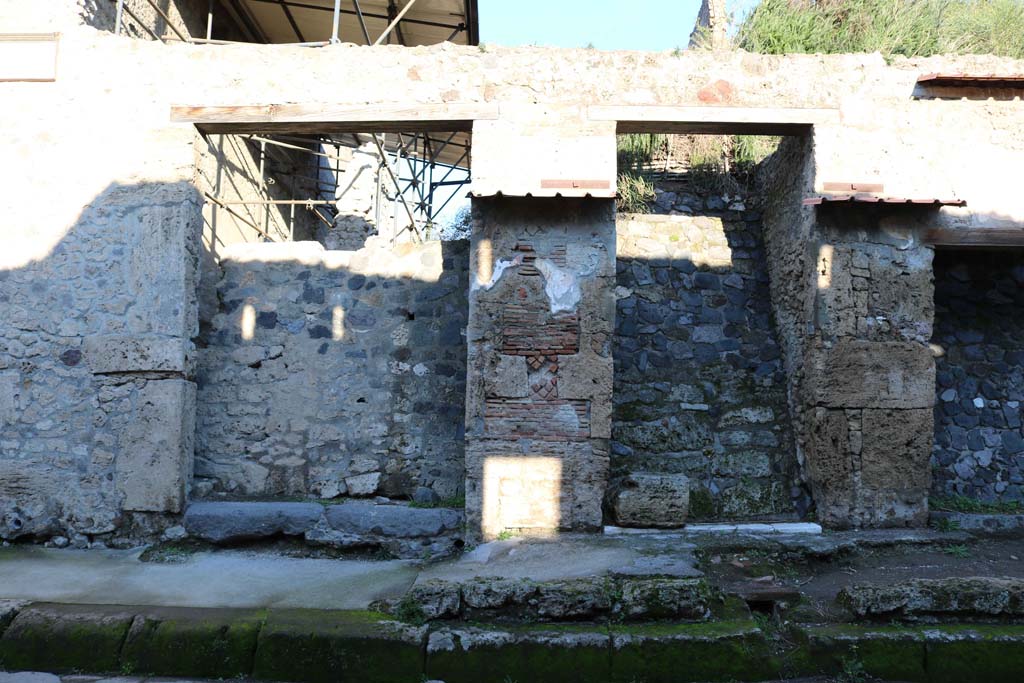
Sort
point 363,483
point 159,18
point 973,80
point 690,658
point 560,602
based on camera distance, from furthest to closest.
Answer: point 159,18 → point 363,483 → point 973,80 → point 560,602 → point 690,658

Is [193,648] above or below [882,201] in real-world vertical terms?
below

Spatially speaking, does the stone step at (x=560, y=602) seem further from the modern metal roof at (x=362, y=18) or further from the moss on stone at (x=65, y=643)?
the modern metal roof at (x=362, y=18)

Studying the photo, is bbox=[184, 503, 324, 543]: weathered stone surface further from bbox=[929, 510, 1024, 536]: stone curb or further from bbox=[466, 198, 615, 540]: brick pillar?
bbox=[929, 510, 1024, 536]: stone curb

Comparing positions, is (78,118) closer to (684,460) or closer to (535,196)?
(535,196)

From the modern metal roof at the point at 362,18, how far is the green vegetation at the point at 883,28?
3440 mm

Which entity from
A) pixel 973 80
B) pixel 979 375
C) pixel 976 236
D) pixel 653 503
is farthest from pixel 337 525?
pixel 973 80

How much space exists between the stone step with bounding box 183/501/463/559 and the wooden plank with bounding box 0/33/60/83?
3357 mm

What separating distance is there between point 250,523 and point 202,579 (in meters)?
0.64

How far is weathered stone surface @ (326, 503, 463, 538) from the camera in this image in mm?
5203

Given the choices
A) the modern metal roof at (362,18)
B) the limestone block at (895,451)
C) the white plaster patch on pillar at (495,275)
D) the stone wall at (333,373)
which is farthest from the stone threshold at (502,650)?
the modern metal roof at (362,18)

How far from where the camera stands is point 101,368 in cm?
536

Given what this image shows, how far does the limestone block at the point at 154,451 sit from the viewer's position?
525cm

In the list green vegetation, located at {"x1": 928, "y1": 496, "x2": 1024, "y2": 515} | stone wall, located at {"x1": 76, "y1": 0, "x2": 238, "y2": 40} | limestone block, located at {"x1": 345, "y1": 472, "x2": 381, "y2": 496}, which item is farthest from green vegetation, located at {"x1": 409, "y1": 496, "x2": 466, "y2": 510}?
stone wall, located at {"x1": 76, "y1": 0, "x2": 238, "y2": 40}

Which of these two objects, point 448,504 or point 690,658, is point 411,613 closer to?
point 690,658
